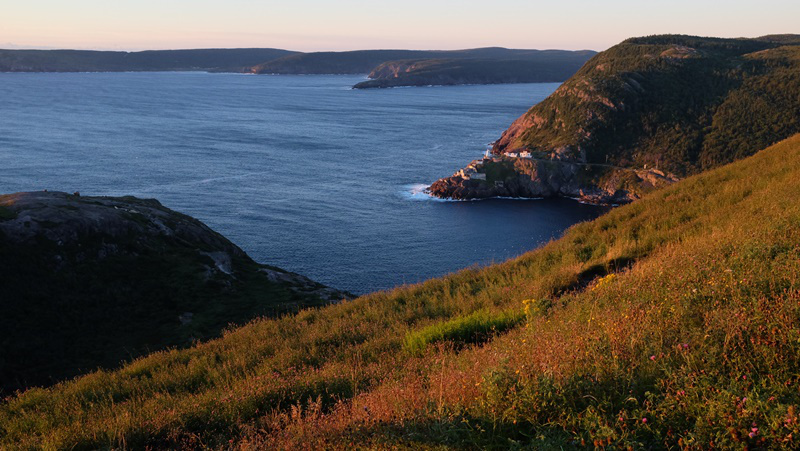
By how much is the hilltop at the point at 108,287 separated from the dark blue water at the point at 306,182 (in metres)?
14.2

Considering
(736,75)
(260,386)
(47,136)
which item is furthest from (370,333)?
(736,75)

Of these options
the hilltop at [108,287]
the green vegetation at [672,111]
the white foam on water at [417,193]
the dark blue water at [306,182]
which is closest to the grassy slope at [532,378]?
the hilltop at [108,287]

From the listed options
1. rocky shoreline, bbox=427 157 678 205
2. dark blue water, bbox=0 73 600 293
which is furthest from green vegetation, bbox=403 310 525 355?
rocky shoreline, bbox=427 157 678 205

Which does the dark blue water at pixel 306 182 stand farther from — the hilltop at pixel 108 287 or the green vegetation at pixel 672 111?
the green vegetation at pixel 672 111

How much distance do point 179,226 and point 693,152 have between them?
98.5 metres

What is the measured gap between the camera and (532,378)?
548 cm

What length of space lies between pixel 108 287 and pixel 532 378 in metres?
36.9

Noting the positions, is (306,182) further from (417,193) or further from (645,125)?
(645,125)

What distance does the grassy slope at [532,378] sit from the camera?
A: 188 inches

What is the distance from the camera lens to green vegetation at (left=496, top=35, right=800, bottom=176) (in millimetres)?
105938

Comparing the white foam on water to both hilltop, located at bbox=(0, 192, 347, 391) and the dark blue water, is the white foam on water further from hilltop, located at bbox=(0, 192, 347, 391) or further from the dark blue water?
hilltop, located at bbox=(0, 192, 347, 391)

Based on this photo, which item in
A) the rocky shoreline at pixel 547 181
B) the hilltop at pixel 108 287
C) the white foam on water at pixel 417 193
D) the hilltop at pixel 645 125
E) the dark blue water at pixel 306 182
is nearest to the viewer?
the hilltop at pixel 108 287

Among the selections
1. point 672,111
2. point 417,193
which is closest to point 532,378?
point 417,193

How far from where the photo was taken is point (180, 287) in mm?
38156
